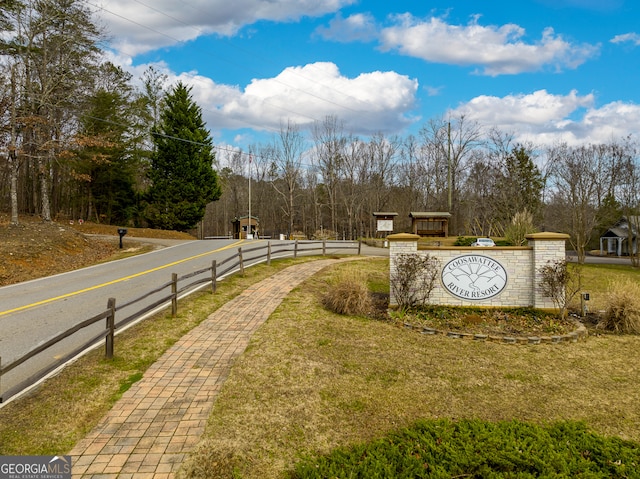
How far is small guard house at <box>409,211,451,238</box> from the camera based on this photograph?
3206cm

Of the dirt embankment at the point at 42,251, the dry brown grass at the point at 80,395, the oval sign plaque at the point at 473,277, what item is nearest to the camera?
the dry brown grass at the point at 80,395

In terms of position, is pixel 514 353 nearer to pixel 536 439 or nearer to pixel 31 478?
pixel 536 439

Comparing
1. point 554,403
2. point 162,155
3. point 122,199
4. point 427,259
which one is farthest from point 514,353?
point 122,199

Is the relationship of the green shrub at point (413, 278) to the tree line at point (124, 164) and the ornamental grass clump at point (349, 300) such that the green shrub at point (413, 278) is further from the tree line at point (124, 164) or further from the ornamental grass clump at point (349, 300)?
the tree line at point (124, 164)

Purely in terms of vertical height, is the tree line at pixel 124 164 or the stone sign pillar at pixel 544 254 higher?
the tree line at pixel 124 164

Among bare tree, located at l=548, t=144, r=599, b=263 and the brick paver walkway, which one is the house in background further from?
the brick paver walkway

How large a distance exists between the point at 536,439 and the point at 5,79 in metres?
24.9

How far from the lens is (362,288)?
9.36 meters

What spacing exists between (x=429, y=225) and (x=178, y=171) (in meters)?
22.0

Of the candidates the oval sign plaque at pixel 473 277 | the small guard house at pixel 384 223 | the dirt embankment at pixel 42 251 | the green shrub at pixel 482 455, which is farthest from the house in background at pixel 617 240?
the dirt embankment at pixel 42 251

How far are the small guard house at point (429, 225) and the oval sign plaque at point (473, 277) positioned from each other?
23.0 meters

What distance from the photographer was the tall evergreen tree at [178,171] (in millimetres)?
32531

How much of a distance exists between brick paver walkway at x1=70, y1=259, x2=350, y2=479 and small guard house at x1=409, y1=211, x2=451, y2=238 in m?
26.4

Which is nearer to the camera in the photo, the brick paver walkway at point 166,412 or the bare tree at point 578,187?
the brick paver walkway at point 166,412
